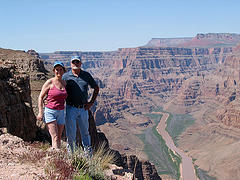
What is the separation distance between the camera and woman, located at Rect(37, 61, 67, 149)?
8.20 meters

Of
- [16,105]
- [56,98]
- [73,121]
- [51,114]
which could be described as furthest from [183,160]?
[56,98]

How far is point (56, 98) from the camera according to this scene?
27.0 feet

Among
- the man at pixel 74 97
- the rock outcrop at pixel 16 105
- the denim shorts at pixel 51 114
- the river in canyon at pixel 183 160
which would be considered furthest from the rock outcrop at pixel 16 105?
the river in canyon at pixel 183 160

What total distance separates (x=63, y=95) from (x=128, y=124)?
169m

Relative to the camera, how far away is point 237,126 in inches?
5113

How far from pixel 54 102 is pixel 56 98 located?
0.14 m

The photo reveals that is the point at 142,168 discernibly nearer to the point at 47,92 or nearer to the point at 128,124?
the point at 47,92

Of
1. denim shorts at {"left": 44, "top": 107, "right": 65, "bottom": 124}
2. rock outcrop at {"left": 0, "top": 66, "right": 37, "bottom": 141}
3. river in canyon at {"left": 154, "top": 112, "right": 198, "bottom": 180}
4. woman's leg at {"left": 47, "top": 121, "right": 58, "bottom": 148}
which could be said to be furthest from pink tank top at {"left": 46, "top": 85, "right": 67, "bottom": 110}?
river in canyon at {"left": 154, "top": 112, "right": 198, "bottom": 180}

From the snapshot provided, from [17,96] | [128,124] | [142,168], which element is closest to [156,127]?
[128,124]

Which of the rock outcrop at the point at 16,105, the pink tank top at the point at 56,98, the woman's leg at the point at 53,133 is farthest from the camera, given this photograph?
the rock outcrop at the point at 16,105

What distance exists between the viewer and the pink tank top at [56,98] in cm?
817

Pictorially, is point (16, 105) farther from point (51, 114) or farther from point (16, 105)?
point (51, 114)

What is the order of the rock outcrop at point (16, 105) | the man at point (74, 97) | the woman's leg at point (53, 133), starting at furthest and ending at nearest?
the rock outcrop at point (16, 105) < the man at point (74, 97) < the woman's leg at point (53, 133)

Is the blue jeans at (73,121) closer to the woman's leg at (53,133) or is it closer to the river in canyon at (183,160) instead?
the woman's leg at (53,133)
